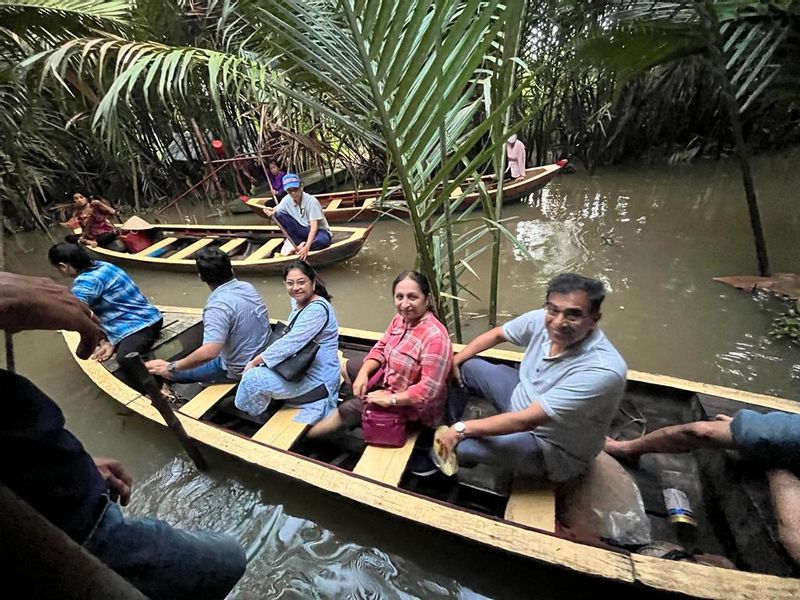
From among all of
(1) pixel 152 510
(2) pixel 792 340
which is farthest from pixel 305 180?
(2) pixel 792 340

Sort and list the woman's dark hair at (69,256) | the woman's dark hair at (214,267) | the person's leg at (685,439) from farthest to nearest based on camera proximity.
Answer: the woman's dark hair at (69,256) → the woman's dark hair at (214,267) → the person's leg at (685,439)

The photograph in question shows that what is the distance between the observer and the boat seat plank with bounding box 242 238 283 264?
5.27 meters

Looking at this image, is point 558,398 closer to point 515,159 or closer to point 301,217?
point 301,217

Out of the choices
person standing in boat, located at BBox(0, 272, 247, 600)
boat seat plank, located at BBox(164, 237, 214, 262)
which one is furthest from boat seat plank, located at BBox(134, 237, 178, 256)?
person standing in boat, located at BBox(0, 272, 247, 600)

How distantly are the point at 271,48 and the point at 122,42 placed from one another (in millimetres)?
2937

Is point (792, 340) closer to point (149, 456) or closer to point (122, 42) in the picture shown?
point (149, 456)

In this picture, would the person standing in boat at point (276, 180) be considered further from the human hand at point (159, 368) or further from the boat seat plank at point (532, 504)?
the boat seat plank at point (532, 504)

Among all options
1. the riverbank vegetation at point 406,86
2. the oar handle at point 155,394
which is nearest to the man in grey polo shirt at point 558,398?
the riverbank vegetation at point 406,86

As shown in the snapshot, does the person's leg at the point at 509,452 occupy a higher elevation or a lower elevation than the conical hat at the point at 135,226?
higher

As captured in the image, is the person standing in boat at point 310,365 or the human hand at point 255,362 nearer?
the person standing in boat at point 310,365

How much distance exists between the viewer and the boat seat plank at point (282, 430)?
7.89 ft

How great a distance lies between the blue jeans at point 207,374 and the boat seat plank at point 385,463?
4.24 ft

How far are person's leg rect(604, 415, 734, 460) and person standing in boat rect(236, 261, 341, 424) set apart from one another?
5.38 feet

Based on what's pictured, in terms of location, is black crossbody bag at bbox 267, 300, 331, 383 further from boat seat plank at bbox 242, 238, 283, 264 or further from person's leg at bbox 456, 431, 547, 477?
boat seat plank at bbox 242, 238, 283, 264
